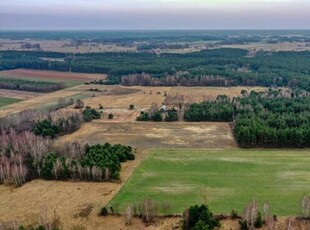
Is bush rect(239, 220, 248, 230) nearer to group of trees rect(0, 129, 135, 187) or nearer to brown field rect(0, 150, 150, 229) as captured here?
brown field rect(0, 150, 150, 229)

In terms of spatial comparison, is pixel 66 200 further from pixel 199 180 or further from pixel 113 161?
pixel 199 180

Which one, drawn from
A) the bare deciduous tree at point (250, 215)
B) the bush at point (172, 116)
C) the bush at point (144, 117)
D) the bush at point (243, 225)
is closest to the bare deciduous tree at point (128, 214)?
the bush at point (243, 225)

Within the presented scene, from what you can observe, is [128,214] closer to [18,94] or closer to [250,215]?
[250,215]

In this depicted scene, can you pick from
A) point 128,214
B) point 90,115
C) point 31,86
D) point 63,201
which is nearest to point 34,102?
point 31,86

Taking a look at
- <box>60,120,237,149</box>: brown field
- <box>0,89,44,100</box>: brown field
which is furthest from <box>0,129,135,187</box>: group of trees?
<box>0,89,44,100</box>: brown field

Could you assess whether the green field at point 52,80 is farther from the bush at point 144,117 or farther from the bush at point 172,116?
the bush at point 172,116

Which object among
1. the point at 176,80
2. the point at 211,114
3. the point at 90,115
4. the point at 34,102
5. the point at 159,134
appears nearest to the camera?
the point at 159,134

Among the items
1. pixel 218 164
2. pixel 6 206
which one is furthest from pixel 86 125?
pixel 6 206
